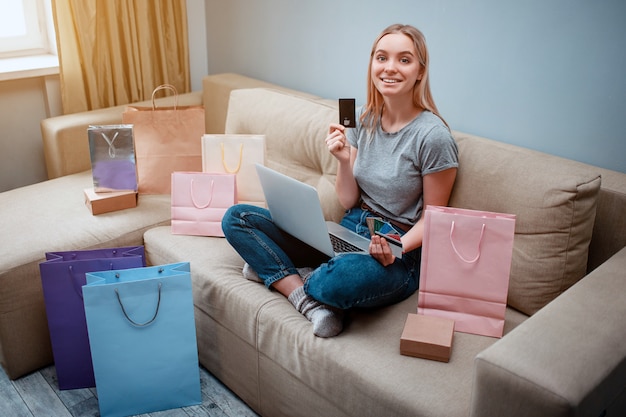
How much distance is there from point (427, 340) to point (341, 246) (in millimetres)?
460

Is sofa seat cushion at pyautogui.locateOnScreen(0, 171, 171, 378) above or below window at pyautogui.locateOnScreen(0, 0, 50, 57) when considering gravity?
below

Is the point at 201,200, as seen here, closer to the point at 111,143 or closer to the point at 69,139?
the point at 111,143

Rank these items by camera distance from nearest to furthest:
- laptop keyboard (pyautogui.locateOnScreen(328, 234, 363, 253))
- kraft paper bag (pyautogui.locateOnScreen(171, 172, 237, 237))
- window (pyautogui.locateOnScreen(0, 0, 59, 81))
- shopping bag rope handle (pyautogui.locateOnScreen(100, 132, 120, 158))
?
laptop keyboard (pyautogui.locateOnScreen(328, 234, 363, 253))
kraft paper bag (pyautogui.locateOnScreen(171, 172, 237, 237))
shopping bag rope handle (pyautogui.locateOnScreen(100, 132, 120, 158))
window (pyautogui.locateOnScreen(0, 0, 59, 81))

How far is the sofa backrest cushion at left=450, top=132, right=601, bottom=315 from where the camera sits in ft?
5.52

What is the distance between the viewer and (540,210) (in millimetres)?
1704

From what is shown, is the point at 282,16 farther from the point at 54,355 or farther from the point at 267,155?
the point at 54,355

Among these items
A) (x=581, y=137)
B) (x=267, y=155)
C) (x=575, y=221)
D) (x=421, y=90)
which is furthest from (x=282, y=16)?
(x=575, y=221)

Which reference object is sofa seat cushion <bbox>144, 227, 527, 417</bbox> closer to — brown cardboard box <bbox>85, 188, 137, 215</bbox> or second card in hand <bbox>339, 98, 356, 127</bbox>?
brown cardboard box <bbox>85, 188, 137, 215</bbox>

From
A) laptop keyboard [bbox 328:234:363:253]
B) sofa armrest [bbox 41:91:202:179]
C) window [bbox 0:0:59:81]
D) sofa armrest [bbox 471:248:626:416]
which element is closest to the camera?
sofa armrest [bbox 471:248:626:416]

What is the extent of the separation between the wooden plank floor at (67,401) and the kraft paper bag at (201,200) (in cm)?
51

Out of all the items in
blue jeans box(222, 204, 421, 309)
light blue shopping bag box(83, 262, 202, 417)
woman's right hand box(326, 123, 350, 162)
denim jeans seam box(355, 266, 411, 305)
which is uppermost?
woman's right hand box(326, 123, 350, 162)

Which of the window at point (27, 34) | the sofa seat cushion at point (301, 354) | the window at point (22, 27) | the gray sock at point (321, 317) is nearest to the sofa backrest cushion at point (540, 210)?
the sofa seat cushion at point (301, 354)

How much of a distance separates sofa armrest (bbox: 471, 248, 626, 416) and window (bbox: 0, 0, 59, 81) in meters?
2.49

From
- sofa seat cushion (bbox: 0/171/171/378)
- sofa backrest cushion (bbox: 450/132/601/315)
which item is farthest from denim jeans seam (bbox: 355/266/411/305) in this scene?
sofa seat cushion (bbox: 0/171/171/378)
